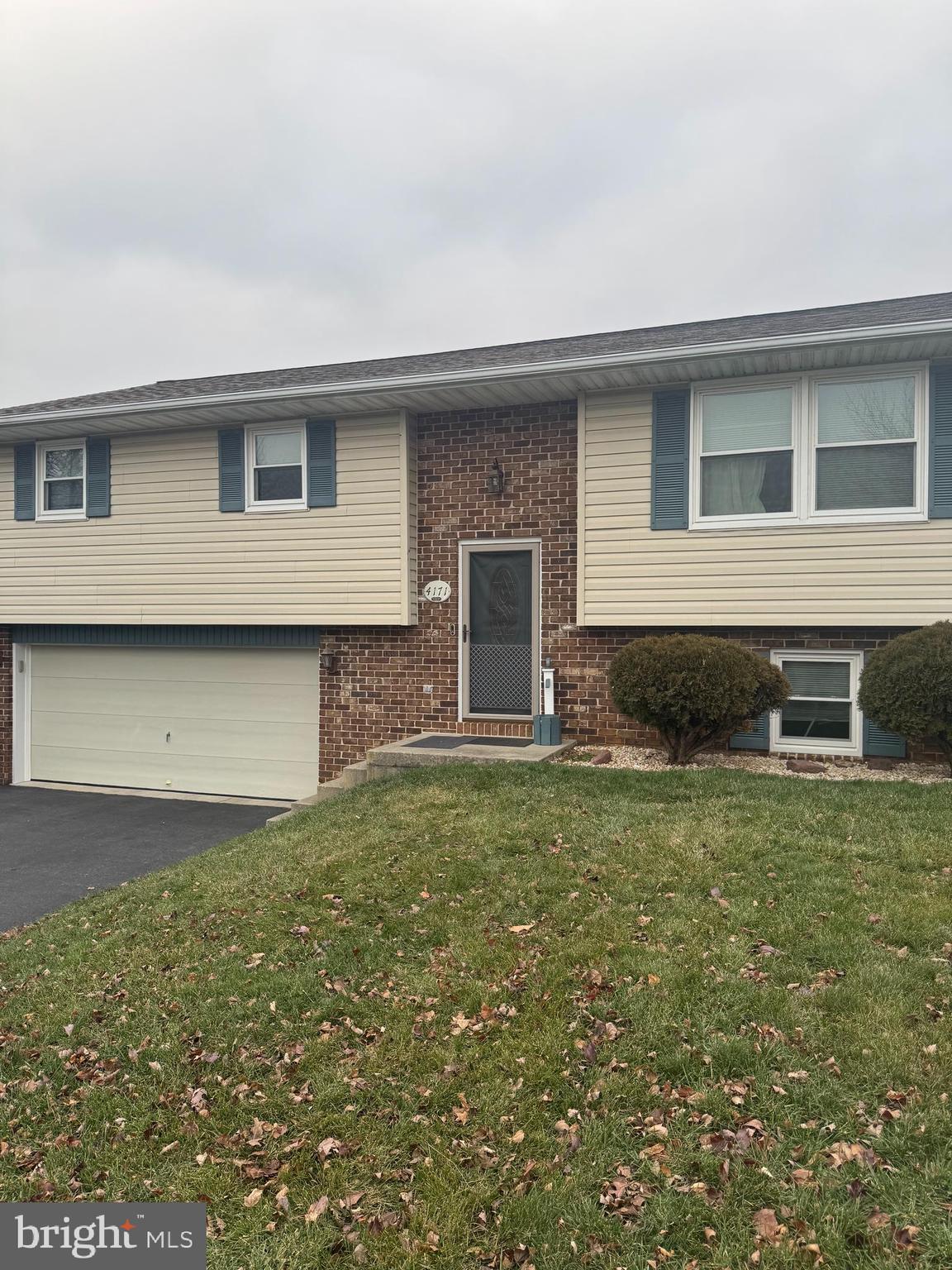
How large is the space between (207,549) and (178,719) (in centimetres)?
264

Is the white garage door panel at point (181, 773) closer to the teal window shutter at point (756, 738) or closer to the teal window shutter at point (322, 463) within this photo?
the teal window shutter at point (322, 463)

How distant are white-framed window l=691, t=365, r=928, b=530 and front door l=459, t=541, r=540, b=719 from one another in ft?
7.21

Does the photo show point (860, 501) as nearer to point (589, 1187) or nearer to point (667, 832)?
point (667, 832)

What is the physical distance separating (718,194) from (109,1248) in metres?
30.4

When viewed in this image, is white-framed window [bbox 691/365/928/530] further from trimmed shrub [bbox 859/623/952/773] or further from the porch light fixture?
the porch light fixture

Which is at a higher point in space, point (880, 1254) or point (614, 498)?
point (614, 498)

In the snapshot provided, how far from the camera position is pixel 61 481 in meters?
11.9

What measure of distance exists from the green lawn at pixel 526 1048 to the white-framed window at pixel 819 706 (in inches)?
105

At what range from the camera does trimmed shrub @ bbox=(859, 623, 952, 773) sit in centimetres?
705

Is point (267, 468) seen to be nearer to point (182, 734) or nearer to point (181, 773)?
point (182, 734)

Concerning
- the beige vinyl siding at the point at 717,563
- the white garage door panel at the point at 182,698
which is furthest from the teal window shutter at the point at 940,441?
the white garage door panel at the point at 182,698

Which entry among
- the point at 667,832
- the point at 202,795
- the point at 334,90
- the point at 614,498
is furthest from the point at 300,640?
the point at 334,90

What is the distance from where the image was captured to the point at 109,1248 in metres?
3.01

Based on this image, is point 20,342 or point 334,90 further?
point 20,342
